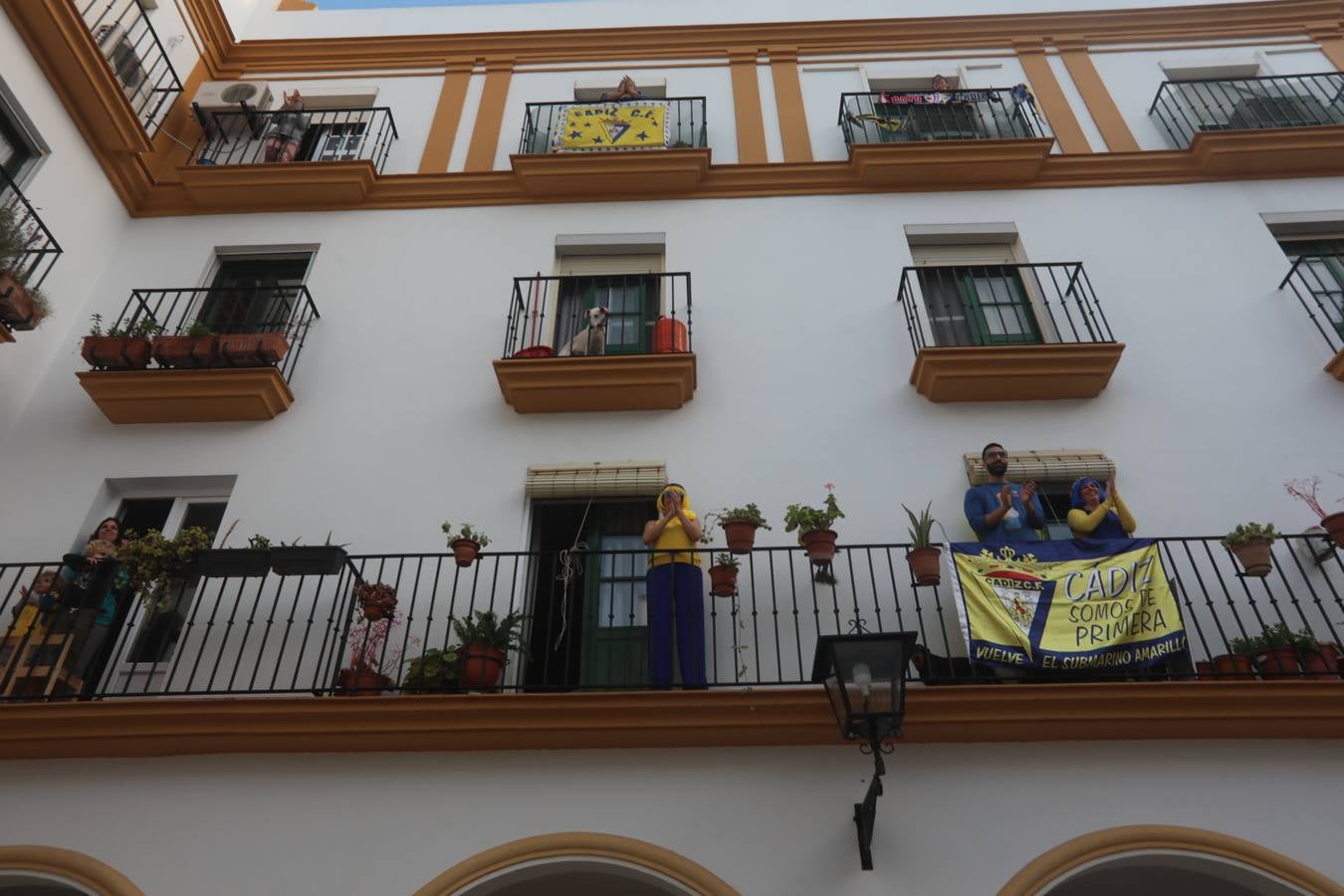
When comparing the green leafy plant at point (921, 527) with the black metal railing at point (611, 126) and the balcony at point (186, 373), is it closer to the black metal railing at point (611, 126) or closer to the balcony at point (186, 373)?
the black metal railing at point (611, 126)

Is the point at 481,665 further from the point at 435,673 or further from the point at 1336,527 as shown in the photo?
the point at 1336,527

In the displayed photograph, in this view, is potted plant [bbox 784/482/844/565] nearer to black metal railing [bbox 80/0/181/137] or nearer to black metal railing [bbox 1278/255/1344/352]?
black metal railing [bbox 1278/255/1344/352]

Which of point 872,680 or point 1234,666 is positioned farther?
point 1234,666

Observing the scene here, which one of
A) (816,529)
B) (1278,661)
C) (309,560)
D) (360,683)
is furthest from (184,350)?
(1278,661)

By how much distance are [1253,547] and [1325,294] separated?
3737mm

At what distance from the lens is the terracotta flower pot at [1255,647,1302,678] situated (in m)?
5.78

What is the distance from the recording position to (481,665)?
6.03 meters

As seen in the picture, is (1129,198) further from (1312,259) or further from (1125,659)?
(1125,659)

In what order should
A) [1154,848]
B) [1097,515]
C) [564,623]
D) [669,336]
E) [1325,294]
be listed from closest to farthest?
[1154,848] < [1097,515] < [564,623] < [669,336] < [1325,294]

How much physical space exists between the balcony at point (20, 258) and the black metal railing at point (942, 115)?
774 centimetres

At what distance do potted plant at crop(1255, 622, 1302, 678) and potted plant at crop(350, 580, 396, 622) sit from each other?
5.69 meters

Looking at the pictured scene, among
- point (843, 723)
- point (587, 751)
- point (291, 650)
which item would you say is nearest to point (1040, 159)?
point (843, 723)

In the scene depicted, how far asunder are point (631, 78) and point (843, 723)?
844 centimetres

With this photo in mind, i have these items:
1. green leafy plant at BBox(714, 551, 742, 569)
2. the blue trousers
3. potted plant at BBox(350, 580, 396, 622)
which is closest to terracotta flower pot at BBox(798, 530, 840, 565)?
green leafy plant at BBox(714, 551, 742, 569)
